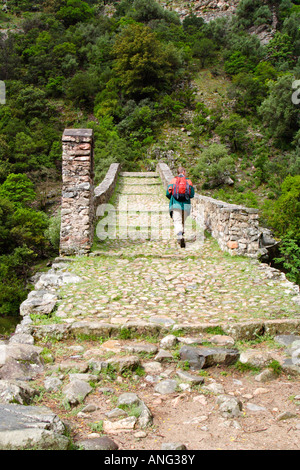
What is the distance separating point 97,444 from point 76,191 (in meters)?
5.08

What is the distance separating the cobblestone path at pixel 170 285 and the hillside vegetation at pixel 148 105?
24.7ft

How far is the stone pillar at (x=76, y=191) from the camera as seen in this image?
654cm

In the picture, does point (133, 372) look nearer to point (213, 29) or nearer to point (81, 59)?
point (81, 59)

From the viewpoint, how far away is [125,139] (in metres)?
27.1

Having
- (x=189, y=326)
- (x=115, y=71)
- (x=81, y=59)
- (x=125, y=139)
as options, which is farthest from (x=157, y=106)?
(x=189, y=326)

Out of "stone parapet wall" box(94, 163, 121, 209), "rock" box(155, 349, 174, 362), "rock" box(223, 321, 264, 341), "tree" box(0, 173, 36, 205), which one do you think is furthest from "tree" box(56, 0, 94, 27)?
"rock" box(155, 349, 174, 362)

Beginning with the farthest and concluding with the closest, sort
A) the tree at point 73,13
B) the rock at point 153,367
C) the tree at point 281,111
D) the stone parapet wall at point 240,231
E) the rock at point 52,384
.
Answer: the tree at point 73,13 < the tree at point 281,111 < the stone parapet wall at point 240,231 < the rock at point 153,367 < the rock at point 52,384

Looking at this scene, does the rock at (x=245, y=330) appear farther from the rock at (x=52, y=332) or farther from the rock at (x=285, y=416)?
the rock at (x=52, y=332)

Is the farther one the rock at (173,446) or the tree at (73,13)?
the tree at (73,13)

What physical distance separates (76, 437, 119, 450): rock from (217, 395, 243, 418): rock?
2.56ft

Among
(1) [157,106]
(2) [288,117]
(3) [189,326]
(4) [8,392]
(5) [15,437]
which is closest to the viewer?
(5) [15,437]

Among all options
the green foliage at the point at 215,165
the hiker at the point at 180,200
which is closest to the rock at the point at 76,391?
the hiker at the point at 180,200

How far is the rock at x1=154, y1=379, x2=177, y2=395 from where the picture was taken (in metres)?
2.74

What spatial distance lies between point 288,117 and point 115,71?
1656cm
